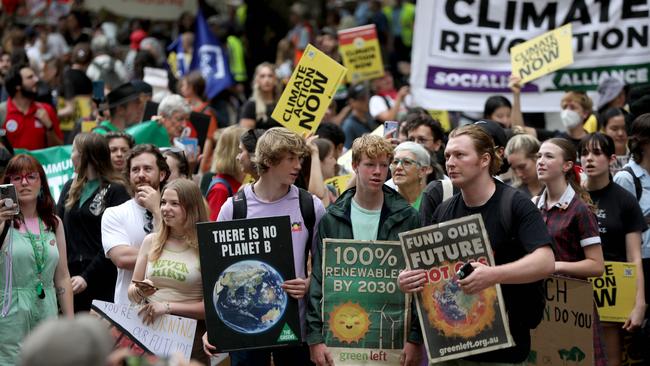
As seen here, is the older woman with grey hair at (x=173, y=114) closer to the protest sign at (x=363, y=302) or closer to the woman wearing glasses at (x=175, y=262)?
the woman wearing glasses at (x=175, y=262)

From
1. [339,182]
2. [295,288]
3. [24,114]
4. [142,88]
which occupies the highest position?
[142,88]

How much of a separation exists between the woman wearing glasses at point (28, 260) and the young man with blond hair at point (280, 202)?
47.3 inches

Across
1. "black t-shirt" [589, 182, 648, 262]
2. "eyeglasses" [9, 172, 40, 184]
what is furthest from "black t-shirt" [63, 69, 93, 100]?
"black t-shirt" [589, 182, 648, 262]

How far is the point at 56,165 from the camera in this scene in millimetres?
11477

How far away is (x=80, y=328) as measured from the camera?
3.56m

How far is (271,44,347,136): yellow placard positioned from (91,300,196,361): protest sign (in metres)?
2.49

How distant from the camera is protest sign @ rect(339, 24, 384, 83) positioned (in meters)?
14.7

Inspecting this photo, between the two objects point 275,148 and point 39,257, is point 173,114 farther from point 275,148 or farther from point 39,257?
point 275,148

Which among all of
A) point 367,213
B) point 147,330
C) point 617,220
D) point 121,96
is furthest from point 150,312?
point 121,96

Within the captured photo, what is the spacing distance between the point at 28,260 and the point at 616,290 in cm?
405

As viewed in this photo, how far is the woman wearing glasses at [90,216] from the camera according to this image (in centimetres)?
877

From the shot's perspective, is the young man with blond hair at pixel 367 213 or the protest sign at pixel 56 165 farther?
the protest sign at pixel 56 165

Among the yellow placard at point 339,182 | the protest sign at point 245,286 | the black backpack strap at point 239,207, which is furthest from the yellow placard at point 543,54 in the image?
the protest sign at point 245,286

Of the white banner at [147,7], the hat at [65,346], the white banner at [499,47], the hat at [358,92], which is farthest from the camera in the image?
the white banner at [147,7]
